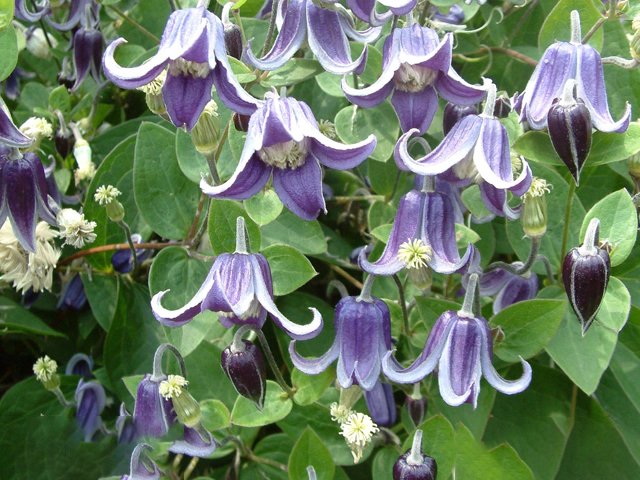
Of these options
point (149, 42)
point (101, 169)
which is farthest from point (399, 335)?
point (149, 42)

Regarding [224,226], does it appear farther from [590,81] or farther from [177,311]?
[590,81]

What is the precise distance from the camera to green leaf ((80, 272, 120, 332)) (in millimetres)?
1228

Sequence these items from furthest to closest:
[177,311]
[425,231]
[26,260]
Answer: [26,260]
[425,231]
[177,311]

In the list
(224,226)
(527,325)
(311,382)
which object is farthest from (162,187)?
(527,325)

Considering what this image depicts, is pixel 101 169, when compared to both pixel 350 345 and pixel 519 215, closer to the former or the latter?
pixel 350 345

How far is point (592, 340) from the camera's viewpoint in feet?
3.25

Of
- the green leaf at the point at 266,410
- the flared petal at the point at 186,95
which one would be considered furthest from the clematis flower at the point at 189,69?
the green leaf at the point at 266,410

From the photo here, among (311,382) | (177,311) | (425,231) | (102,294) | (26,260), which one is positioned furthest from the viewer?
(102,294)

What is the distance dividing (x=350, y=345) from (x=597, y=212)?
0.41 metres

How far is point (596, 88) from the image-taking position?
37.4 inches

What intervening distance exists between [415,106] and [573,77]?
22 centimetres

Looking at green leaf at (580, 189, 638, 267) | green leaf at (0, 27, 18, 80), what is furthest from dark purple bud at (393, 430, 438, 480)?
green leaf at (0, 27, 18, 80)

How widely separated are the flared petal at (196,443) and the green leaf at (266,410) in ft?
0.15

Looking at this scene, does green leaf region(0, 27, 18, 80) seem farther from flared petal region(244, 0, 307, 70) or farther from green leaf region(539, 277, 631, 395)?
green leaf region(539, 277, 631, 395)
